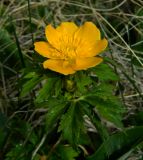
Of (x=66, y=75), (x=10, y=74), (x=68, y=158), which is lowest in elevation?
(x=68, y=158)

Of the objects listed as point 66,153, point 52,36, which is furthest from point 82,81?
point 66,153

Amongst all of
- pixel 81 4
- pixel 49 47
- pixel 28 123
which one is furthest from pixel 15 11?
pixel 49 47

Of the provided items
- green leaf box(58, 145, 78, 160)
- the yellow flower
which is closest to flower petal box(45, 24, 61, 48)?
the yellow flower

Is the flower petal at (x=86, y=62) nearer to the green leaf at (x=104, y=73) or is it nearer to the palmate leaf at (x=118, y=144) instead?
the green leaf at (x=104, y=73)

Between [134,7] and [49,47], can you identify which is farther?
[134,7]

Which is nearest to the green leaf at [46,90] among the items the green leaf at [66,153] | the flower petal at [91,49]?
the flower petal at [91,49]

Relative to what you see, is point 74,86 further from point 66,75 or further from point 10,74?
point 10,74

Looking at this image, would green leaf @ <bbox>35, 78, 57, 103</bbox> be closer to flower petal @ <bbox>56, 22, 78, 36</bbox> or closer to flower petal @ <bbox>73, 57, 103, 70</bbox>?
flower petal @ <bbox>73, 57, 103, 70</bbox>
